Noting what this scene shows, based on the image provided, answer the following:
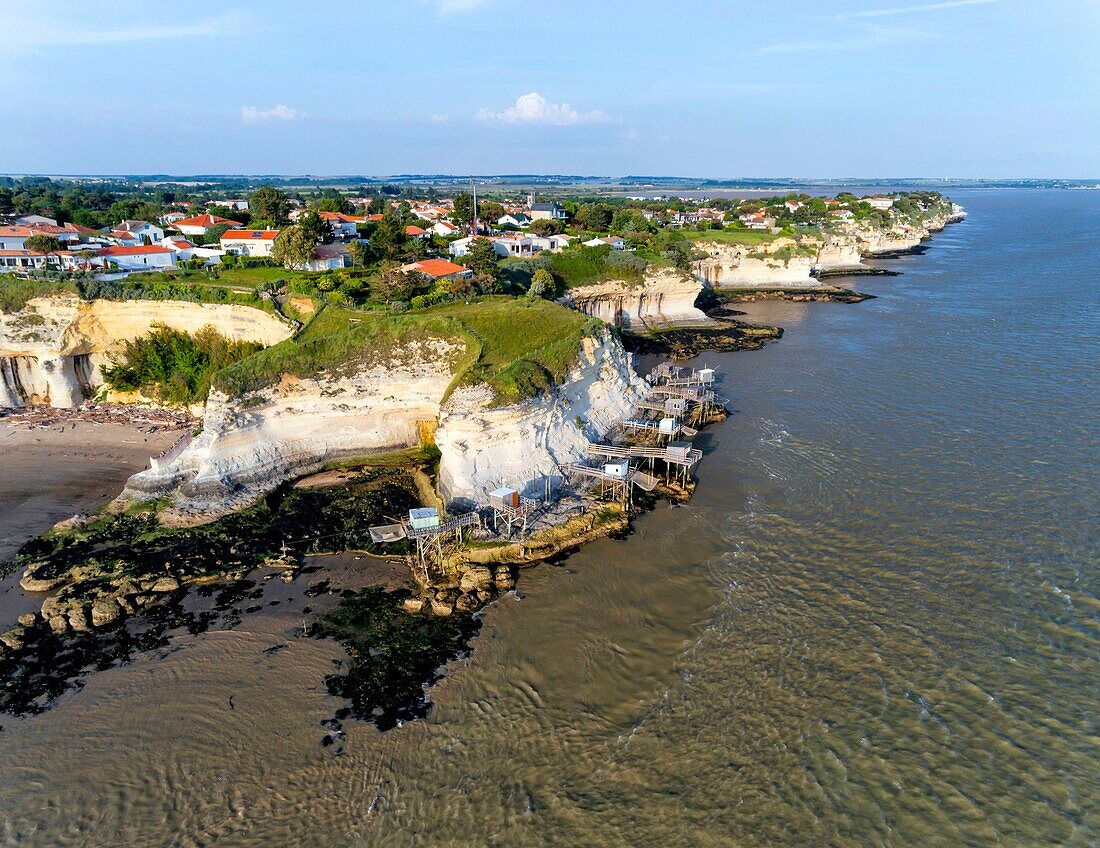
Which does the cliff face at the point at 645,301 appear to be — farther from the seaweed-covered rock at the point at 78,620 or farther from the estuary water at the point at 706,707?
the seaweed-covered rock at the point at 78,620

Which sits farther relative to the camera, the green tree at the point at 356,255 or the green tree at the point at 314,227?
the green tree at the point at 356,255

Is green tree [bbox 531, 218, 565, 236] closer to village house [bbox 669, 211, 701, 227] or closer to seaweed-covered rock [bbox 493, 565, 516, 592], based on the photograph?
village house [bbox 669, 211, 701, 227]

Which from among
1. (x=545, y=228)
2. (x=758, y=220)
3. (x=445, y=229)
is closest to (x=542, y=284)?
(x=545, y=228)

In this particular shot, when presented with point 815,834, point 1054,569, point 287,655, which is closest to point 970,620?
point 1054,569

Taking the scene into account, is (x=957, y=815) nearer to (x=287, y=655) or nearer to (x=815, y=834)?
(x=815, y=834)

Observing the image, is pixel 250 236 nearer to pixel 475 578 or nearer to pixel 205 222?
pixel 205 222

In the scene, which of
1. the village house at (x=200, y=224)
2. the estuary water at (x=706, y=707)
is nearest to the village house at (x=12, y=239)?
the village house at (x=200, y=224)
